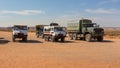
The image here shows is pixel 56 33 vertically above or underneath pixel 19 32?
underneath

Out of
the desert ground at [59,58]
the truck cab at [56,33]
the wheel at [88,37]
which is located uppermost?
the truck cab at [56,33]

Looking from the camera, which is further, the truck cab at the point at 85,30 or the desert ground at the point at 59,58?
the truck cab at the point at 85,30

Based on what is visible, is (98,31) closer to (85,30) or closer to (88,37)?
(88,37)

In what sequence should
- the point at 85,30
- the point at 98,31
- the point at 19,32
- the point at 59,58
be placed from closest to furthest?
the point at 59,58
the point at 19,32
the point at 98,31
the point at 85,30

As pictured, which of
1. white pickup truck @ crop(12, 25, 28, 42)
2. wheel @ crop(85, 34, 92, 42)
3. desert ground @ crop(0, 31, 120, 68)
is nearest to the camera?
desert ground @ crop(0, 31, 120, 68)

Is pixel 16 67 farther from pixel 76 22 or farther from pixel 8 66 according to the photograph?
pixel 76 22

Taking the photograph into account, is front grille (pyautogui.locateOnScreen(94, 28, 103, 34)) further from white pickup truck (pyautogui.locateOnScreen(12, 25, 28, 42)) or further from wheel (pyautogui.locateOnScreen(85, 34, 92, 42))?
white pickup truck (pyautogui.locateOnScreen(12, 25, 28, 42))

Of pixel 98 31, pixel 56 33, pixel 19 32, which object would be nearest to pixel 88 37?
pixel 98 31

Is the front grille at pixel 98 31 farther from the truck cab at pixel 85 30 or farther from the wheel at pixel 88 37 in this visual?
the wheel at pixel 88 37

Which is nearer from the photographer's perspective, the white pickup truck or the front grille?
the white pickup truck

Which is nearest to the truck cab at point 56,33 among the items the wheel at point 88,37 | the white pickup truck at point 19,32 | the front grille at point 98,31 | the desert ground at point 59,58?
the white pickup truck at point 19,32

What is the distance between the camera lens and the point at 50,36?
36062 millimetres

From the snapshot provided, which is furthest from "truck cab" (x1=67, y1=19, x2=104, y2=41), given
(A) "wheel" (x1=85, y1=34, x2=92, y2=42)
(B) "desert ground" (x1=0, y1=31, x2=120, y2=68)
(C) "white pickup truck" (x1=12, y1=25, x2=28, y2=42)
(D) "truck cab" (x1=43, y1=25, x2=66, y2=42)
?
(B) "desert ground" (x1=0, y1=31, x2=120, y2=68)

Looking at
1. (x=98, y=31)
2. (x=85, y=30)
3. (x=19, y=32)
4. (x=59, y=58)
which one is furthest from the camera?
(x=85, y=30)
